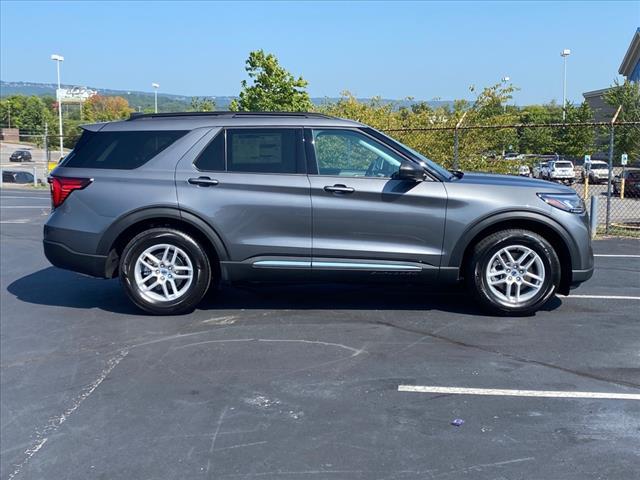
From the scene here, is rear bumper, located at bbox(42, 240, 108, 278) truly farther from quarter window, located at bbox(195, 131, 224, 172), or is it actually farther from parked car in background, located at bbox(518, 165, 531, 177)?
parked car in background, located at bbox(518, 165, 531, 177)

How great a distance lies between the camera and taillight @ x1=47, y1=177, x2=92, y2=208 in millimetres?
6250

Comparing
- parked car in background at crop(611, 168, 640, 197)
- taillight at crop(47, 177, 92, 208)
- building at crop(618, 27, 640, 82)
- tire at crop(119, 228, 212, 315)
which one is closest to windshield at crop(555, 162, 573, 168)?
parked car in background at crop(611, 168, 640, 197)

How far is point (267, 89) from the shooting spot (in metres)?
18.9

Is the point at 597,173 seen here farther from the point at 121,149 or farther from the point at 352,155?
the point at 121,149

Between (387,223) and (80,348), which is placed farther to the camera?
(387,223)

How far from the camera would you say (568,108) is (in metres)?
42.2

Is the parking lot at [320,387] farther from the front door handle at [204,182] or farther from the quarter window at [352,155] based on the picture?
the quarter window at [352,155]

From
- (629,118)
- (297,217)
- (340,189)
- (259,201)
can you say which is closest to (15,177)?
(629,118)

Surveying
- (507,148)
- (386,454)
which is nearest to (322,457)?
(386,454)

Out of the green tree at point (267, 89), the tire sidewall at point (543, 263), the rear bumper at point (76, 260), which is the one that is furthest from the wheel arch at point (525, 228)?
the green tree at point (267, 89)

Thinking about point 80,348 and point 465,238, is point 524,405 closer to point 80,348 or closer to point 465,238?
point 465,238

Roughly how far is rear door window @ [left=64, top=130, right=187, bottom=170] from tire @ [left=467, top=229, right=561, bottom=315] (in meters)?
2.95

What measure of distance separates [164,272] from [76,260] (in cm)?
85

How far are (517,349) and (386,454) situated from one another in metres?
2.05
